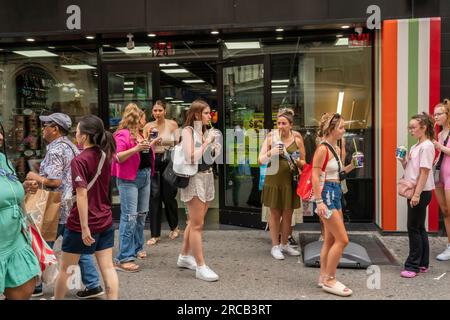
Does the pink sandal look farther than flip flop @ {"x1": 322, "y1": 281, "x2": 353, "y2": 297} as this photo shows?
Yes

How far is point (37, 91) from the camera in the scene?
8.68m

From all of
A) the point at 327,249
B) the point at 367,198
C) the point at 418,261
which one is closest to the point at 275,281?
the point at 327,249

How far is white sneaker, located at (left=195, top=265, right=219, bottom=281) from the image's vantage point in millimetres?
5133

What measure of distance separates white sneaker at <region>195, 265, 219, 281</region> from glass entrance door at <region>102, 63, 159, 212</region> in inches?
A: 129

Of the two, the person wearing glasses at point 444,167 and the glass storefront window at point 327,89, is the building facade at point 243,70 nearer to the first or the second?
the glass storefront window at point 327,89

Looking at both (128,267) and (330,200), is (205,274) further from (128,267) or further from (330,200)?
(330,200)

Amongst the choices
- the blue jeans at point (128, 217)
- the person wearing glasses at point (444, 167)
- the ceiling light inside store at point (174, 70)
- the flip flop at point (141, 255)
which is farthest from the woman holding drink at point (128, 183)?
the person wearing glasses at point (444, 167)

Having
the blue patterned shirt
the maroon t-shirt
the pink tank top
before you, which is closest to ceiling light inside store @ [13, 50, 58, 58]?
the blue patterned shirt

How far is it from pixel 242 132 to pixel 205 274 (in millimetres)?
3245

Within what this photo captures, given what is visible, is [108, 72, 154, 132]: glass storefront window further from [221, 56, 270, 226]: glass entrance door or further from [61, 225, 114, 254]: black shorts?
[61, 225, 114, 254]: black shorts

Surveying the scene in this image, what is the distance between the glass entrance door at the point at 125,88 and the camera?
26.5 feet

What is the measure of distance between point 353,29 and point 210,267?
4337mm

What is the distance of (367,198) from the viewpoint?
7.73m

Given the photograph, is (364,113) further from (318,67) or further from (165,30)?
(165,30)
